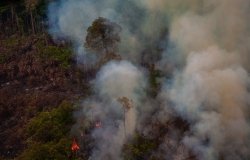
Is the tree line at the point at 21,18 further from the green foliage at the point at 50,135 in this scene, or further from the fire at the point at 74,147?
the fire at the point at 74,147

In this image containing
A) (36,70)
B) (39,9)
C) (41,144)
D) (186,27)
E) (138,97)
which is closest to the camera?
(41,144)

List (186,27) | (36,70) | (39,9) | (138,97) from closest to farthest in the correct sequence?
(138,97) → (186,27) → (36,70) → (39,9)

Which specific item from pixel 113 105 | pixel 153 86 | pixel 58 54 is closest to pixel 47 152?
pixel 113 105

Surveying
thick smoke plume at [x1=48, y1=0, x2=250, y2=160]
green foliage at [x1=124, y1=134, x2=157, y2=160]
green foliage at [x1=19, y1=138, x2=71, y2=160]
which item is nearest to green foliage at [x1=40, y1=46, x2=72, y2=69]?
thick smoke plume at [x1=48, y1=0, x2=250, y2=160]

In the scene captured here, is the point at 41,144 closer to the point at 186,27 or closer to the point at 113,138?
the point at 113,138

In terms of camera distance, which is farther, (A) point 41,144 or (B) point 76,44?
(B) point 76,44

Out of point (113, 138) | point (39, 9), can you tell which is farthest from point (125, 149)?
point (39, 9)

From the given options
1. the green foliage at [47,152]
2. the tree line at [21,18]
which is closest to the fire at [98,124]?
the green foliage at [47,152]

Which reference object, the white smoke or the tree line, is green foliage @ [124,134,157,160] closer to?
the white smoke
